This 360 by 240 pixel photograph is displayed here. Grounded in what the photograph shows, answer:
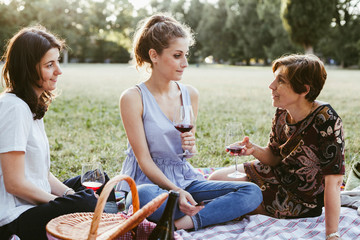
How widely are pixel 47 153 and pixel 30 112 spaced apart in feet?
1.18

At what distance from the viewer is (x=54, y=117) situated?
29.0 ft

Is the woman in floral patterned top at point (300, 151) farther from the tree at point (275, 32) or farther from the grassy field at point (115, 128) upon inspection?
the tree at point (275, 32)

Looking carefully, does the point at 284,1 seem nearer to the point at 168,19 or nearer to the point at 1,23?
the point at 1,23

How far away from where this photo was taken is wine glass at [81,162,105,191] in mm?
2849

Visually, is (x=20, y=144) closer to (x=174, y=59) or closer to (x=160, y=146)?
(x=160, y=146)

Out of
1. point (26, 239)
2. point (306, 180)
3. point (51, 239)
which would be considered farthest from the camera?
point (306, 180)

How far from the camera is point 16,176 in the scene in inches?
105

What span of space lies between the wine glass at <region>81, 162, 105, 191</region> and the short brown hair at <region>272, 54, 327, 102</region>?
1.64 m

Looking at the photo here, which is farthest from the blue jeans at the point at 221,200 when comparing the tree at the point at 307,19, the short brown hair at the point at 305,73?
the tree at the point at 307,19

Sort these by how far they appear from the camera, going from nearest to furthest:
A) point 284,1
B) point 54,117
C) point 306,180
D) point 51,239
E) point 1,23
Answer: point 51,239, point 306,180, point 54,117, point 284,1, point 1,23

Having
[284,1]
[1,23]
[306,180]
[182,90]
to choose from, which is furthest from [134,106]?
[1,23]

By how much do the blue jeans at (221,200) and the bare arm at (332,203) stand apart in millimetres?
594

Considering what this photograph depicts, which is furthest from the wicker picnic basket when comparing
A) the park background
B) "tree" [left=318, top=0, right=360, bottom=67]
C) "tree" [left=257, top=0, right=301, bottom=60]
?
"tree" [left=257, top=0, right=301, bottom=60]

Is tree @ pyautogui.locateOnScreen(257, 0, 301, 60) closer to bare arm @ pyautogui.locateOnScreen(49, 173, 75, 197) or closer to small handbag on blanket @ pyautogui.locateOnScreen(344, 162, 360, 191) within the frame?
small handbag on blanket @ pyautogui.locateOnScreen(344, 162, 360, 191)
